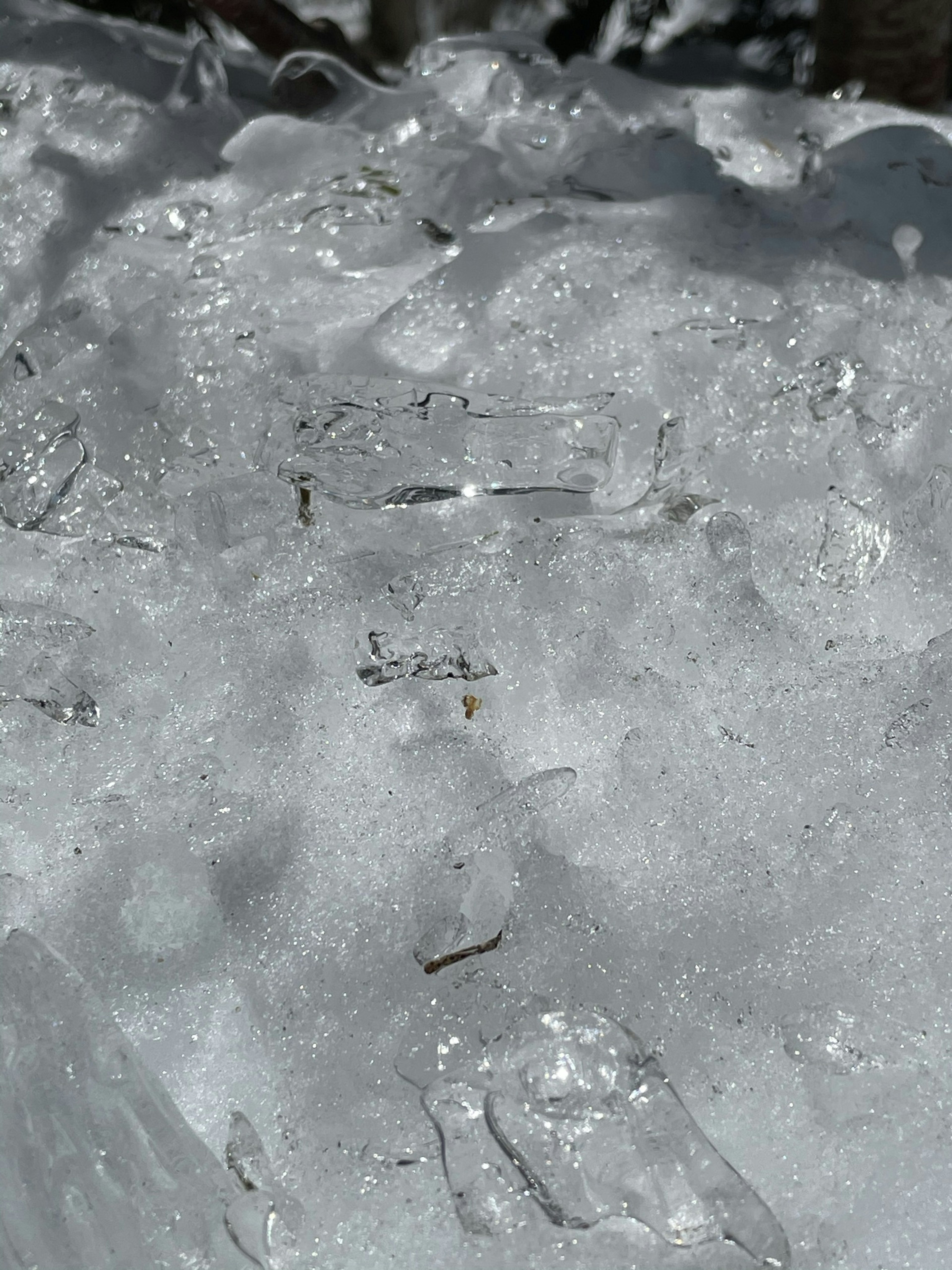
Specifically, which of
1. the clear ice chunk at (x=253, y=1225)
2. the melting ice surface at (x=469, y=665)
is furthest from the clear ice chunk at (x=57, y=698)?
the clear ice chunk at (x=253, y=1225)

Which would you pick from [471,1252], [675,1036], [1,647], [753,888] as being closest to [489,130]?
[1,647]

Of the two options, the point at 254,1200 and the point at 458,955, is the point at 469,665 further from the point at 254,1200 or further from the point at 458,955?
the point at 254,1200

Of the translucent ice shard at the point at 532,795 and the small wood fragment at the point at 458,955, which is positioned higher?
the translucent ice shard at the point at 532,795

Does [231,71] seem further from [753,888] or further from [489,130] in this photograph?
[753,888]

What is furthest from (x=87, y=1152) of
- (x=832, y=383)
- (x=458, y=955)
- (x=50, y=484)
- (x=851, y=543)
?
(x=832, y=383)

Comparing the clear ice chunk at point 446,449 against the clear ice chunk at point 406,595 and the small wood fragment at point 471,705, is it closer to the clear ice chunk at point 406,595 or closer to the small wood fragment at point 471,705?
the clear ice chunk at point 406,595

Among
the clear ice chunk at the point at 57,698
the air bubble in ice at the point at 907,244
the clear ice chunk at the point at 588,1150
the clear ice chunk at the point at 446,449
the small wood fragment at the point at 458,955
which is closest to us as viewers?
the clear ice chunk at the point at 588,1150

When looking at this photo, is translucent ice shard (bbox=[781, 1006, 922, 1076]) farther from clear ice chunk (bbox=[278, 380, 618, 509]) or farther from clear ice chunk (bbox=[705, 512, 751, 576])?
clear ice chunk (bbox=[278, 380, 618, 509])
